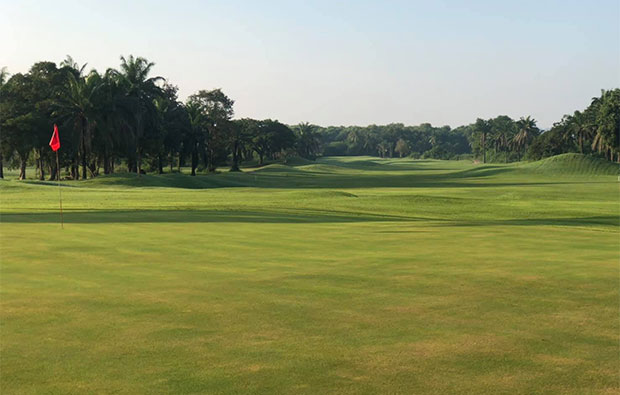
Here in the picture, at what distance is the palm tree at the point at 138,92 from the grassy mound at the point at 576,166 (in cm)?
7117

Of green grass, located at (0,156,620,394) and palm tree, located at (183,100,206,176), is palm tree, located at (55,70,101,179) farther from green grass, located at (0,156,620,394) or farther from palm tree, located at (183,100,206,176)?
green grass, located at (0,156,620,394)

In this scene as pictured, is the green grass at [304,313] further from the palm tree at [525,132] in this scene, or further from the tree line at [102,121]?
the palm tree at [525,132]

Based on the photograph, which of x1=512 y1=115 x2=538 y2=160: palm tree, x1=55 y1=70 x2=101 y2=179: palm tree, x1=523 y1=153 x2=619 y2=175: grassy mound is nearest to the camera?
x1=55 y1=70 x2=101 y2=179: palm tree

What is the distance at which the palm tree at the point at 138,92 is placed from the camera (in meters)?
86.9

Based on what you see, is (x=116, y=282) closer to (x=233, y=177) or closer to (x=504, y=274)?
(x=504, y=274)

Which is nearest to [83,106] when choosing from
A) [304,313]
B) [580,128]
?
[304,313]

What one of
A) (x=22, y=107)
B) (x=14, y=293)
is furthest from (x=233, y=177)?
(x=14, y=293)

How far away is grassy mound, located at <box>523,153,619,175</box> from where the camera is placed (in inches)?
4537

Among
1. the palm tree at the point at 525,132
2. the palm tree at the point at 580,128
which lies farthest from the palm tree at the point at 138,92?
the palm tree at the point at 525,132

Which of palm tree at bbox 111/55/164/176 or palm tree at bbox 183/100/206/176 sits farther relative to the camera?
palm tree at bbox 183/100/206/176

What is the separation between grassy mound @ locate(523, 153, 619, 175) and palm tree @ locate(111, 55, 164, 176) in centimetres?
7117

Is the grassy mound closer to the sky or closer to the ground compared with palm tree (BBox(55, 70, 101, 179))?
closer to the ground

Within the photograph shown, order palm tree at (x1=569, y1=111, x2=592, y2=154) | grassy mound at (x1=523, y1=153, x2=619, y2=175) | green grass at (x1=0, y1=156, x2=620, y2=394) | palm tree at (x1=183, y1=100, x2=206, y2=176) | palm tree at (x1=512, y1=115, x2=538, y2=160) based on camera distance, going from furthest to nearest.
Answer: palm tree at (x1=512, y1=115, x2=538, y2=160), palm tree at (x1=569, y1=111, x2=592, y2=154), grassy mound at (x1=523, y1=153, x2=619, y2=175), palm tree at (x1=183, y1=100, x2=206, y2=176), green grass at (x1=0, y1=156, x2=620, y2=394)

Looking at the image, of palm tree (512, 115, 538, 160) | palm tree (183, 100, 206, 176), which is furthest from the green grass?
palm tree (512, 115, 538, 160)
